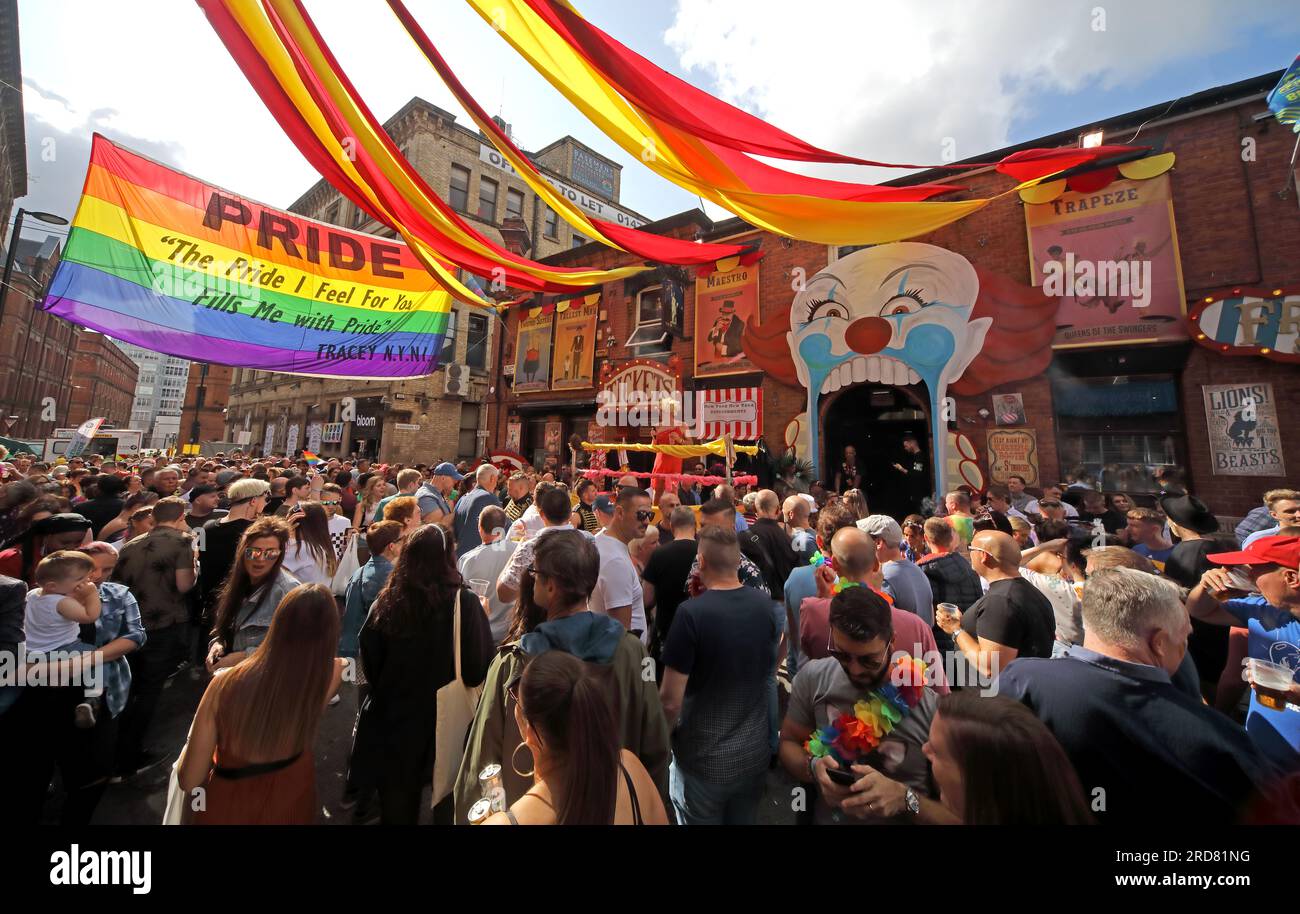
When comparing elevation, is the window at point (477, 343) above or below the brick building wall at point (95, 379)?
below

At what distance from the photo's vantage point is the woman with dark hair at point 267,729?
1752mm

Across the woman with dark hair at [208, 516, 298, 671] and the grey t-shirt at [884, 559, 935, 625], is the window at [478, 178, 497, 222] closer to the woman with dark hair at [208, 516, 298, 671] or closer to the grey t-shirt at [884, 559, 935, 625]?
the woman with dark hair at [208, 516, 298, 671]

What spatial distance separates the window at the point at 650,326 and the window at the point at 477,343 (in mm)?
10120

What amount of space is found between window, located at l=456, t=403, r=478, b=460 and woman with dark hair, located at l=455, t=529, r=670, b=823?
20.9 meters

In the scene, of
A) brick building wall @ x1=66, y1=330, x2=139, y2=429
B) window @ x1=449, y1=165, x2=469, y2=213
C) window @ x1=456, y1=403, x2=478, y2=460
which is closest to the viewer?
window @ x1=456, y1=403, x2=478, y2=460

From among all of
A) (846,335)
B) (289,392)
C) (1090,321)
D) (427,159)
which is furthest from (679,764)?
(289,392)

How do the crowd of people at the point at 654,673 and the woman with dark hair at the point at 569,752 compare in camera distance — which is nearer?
the woman with dark hair at the point at 569,752

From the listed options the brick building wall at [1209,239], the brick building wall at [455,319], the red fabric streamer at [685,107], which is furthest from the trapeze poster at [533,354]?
the brick building wall at [1209,239]

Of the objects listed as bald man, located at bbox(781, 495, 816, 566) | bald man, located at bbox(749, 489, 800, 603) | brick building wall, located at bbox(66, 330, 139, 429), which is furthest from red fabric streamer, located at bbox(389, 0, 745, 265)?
brick building wall, located at bbox(66, 330, 139, 429)

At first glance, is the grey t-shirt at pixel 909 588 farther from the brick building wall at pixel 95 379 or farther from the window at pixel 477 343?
the brick building wall at pixel 95 379

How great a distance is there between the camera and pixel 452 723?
2438 millimetres

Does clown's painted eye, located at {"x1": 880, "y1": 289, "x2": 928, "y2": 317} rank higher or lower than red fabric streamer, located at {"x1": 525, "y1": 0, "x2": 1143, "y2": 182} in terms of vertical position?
higher

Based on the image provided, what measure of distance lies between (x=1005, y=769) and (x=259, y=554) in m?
3.87

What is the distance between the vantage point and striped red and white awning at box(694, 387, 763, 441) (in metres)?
12.6
